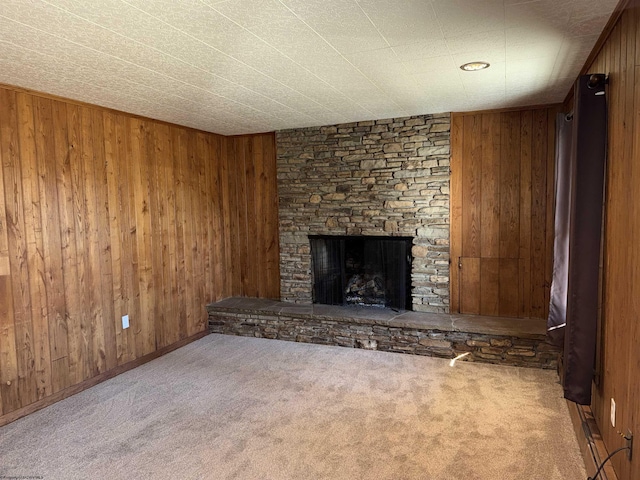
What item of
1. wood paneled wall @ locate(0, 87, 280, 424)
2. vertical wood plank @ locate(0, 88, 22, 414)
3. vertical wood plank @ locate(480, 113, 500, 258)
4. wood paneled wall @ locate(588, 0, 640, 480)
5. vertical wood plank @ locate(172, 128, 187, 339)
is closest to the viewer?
wood paneled wall @ locate(588, 0, 640, 480)

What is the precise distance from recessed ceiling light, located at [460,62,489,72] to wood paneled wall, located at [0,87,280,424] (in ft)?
9.39

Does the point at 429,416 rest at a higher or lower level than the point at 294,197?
lower

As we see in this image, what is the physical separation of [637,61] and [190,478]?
2975mm

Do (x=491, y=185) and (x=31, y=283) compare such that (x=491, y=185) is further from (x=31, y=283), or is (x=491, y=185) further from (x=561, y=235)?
(x=31, y=283)

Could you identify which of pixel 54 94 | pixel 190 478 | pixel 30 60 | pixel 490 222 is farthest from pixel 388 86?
pixel 190 478

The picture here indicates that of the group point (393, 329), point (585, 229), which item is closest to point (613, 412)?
point (585, 229)

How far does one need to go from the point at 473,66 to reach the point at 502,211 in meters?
1.86

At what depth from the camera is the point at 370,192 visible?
4668 mm

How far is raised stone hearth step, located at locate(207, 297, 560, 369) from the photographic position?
380 cm

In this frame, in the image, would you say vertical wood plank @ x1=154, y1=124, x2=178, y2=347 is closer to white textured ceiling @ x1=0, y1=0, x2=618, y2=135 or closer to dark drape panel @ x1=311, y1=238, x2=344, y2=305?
white textured ceiling @ x1=0, y1=0, x2=618, y2=135

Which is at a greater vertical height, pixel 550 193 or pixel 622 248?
pixel 550 193

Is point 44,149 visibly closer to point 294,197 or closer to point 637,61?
point 294,197

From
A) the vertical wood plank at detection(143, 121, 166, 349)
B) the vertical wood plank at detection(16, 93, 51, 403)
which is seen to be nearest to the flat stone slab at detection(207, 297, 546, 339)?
the vertical wood plank at detection(143, 121, 166, 349)

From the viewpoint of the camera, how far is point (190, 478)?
2324 millimetres
